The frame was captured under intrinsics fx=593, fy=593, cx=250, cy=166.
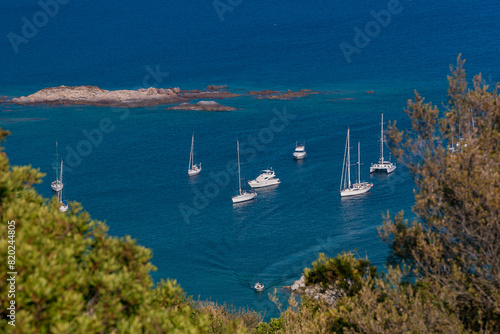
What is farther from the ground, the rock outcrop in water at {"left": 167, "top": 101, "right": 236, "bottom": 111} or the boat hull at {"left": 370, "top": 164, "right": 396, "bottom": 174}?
the rock outcrop in water at {"left": 167, "top": 101, "right": 236, "bottom": 111}

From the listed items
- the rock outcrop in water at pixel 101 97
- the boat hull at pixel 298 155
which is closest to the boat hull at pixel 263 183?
the boat hull at pixel 298 155

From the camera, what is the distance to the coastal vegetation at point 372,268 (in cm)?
1042

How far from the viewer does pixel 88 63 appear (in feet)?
535

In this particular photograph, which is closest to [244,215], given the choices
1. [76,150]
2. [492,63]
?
[76,150]

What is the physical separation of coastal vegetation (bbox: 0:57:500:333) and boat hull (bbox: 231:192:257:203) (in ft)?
162

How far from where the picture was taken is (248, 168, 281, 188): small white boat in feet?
237

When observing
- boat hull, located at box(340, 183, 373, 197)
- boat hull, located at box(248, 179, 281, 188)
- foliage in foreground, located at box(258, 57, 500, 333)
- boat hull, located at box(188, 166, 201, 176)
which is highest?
foliage in foreground, located at box(258, 57, 500, 333)

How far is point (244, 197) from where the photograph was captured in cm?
6919

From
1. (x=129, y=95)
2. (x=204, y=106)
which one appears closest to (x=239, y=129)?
(x=204, y=106)

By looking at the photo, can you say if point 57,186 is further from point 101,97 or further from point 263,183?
point 101,97

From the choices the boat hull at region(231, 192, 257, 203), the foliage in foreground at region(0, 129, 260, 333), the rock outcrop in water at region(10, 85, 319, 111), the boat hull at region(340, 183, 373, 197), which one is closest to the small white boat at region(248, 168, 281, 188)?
the boat hull at region(231, 192, 257, 203)

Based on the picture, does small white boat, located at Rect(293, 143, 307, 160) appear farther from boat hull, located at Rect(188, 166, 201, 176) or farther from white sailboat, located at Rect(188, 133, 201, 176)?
boat hull, located at Rect(188, 166, 201, 176)

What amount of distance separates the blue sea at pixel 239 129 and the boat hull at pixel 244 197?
1.34 meters

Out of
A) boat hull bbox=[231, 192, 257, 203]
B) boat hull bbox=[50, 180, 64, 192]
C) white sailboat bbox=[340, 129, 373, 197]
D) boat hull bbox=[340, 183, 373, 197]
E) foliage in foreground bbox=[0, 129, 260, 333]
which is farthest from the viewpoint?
boat hull bbox=[50, 180, 64, 192]
